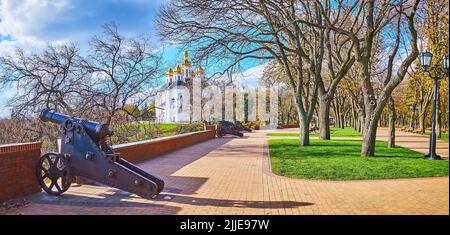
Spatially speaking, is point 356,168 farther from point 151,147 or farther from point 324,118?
point 324,118

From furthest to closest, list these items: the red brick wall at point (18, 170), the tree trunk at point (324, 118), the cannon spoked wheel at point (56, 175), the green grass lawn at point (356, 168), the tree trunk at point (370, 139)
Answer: the tree trunk at point (324, 118) → the tree trunk at point (370, 139) → the green grass lawn at point (356, 168) → the cannon spoked wheel at point (56, 175) → the red brick wall at point (18, 170)

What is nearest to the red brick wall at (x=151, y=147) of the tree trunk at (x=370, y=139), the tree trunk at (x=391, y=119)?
the tree trunk at (x=370, y=139)

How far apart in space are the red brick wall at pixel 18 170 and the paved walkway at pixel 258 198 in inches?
10.9

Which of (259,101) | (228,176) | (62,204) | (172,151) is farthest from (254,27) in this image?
(259,101)

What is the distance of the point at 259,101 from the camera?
64812 mm

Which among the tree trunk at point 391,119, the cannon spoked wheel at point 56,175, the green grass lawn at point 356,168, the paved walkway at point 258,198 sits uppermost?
the tree trunk at point 391,119

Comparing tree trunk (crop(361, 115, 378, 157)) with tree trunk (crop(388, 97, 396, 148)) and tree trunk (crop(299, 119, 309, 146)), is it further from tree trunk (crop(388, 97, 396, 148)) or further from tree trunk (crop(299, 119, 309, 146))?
tree trunk (crop(299, 119, 309, 146))

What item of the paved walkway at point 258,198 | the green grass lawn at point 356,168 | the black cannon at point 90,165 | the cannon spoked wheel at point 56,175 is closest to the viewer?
the paved walkway at point 258,198

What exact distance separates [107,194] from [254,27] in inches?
516

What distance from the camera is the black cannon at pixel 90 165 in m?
6.37

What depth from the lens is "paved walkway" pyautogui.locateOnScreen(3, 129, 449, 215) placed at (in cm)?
572

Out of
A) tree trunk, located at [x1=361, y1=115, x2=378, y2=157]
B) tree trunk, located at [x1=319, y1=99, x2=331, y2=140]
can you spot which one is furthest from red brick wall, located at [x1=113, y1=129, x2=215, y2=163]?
tree trunk, located at [x1=319, y1=99, x2=331, y2=140]

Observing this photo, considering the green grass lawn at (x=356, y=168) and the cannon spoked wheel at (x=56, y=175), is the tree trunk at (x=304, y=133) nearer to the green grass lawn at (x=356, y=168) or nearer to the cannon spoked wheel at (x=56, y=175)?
the green grass lawn at (x=356, y=168)
